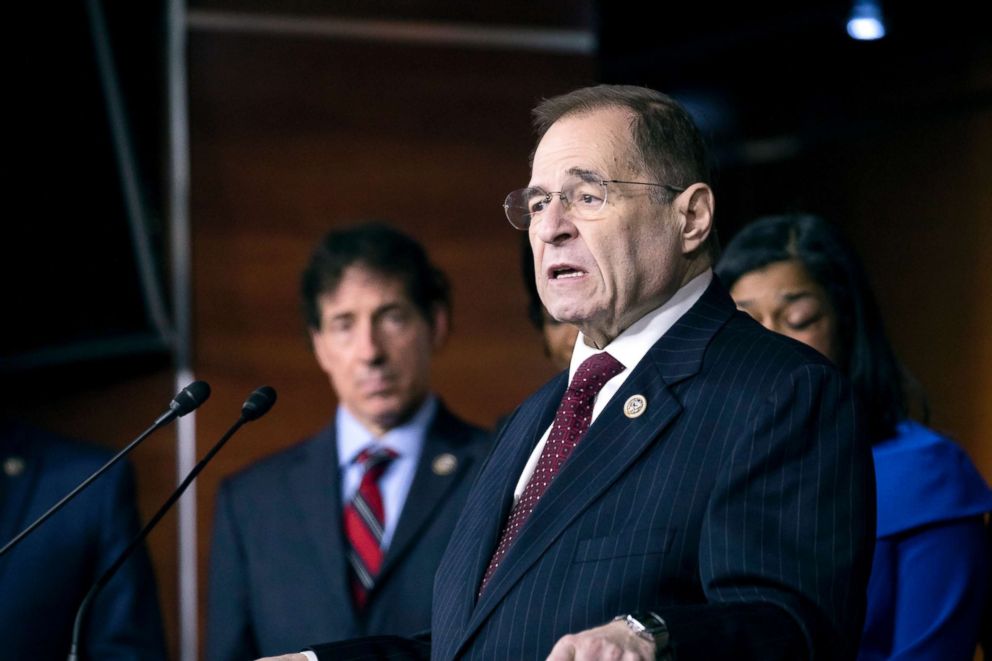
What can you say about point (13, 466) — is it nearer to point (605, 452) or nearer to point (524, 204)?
point (524, 204)

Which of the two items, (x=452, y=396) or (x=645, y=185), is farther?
(x=452, y=396)

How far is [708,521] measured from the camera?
149 centimetres

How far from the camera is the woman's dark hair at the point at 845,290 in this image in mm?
2459

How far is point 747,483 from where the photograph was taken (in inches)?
58.7

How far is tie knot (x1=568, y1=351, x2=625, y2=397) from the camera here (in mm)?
1746

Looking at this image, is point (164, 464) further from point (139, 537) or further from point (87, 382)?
point (139, 537)

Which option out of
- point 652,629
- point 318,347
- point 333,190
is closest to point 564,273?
point 652,629

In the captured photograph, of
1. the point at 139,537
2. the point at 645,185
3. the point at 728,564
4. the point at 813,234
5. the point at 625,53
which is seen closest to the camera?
the point at 728,564

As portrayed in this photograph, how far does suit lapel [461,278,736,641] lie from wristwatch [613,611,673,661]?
0.21 meters

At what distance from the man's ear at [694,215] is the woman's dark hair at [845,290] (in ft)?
2.46

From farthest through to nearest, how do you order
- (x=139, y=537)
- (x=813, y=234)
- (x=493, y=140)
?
(x=493, y=140) < (x=813, y=234) < (x=139, y=537)

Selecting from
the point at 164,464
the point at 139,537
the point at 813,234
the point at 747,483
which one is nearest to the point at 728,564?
the point at 747,483

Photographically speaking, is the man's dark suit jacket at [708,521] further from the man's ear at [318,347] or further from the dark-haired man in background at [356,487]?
the man's ear at [318,347]

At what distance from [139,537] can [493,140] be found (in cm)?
276
